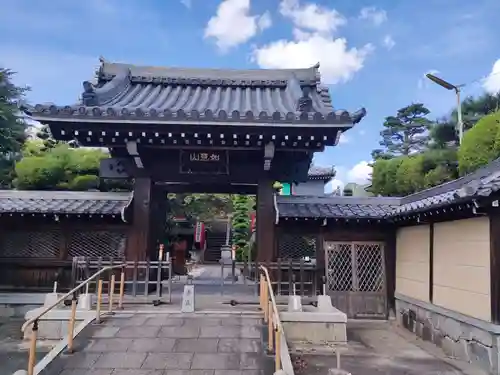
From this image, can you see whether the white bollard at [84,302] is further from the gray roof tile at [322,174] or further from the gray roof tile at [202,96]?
the gray roof tile at [322,174]

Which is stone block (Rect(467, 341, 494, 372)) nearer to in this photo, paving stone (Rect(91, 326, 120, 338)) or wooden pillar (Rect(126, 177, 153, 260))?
paving stone (Rect(91, 326, 120, 338))

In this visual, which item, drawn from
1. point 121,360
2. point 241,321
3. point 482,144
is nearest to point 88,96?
point 121,360

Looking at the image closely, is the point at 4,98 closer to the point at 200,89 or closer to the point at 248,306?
the point at 200,89

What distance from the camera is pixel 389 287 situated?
9883mm

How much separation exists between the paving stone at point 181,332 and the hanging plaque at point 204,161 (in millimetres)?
3722

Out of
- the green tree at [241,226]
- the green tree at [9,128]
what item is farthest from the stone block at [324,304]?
the green tree at [241,226]

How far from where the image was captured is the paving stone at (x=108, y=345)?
579 centimetres

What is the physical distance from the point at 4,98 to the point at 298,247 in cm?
1470

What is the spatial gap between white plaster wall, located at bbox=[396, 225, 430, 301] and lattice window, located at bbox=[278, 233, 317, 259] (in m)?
2.10

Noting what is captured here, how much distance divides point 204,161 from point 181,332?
3.96 m

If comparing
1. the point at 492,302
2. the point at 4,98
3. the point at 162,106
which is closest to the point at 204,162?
the point at 162,106

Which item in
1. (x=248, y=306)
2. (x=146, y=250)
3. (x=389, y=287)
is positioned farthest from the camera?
(x=389, y=287)

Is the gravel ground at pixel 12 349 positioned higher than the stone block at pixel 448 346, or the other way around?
the stone block at pixel 448 346

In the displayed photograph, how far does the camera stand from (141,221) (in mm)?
9078
